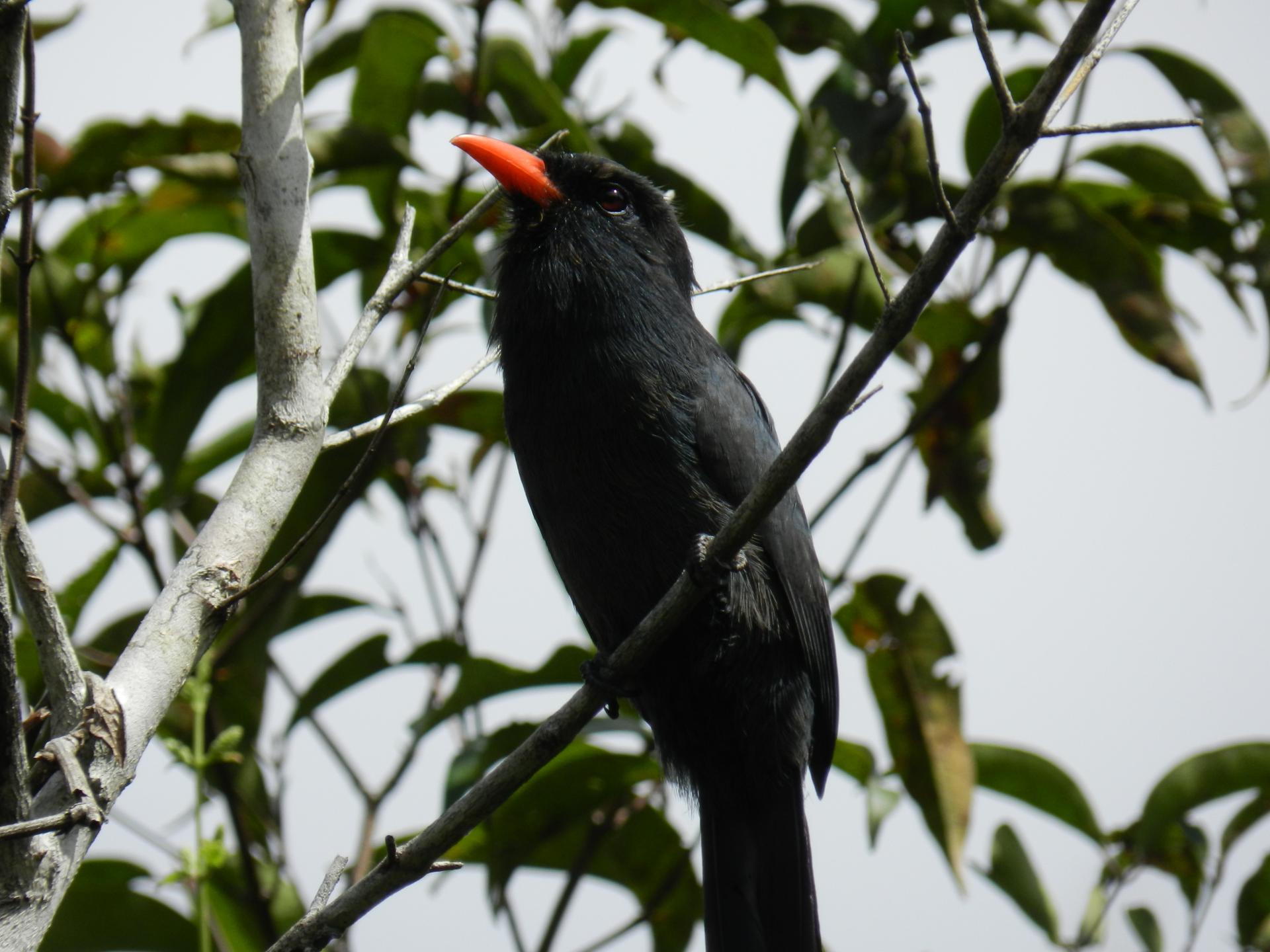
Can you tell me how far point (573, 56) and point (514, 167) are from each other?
1030 millimetres

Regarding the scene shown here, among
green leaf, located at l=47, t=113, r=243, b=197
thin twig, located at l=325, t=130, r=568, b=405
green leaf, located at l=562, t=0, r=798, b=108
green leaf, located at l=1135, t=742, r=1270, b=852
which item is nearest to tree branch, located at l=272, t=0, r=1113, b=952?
thin twig, located at l=325, t=130, r=568, b=405

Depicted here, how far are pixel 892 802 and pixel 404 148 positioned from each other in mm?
2223

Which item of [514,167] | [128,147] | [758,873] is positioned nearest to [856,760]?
[758,873]

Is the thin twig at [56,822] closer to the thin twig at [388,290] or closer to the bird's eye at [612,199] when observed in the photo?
the thin twig at [388,290]

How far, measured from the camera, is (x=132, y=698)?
5.24ft

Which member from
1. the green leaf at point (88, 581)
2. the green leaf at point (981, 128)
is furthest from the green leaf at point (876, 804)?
the green leaf at point (88, 581)

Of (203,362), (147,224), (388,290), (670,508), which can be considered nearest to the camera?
(388,290)

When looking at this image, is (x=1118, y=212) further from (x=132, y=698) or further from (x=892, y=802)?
(x=132, y=698)

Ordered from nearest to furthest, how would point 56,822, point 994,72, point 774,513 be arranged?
point 56,822 → point 994,72 → point 774,513

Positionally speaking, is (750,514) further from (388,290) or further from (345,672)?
(345,672)

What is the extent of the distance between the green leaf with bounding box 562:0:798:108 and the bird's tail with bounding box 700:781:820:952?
73.3 inches

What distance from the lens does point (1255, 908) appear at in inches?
152

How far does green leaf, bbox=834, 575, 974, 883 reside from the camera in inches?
128

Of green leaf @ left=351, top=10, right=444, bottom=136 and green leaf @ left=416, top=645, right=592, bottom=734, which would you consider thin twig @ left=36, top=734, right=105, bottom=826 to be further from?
green leaf @ left=351, top=10, right=444, bottom=136
